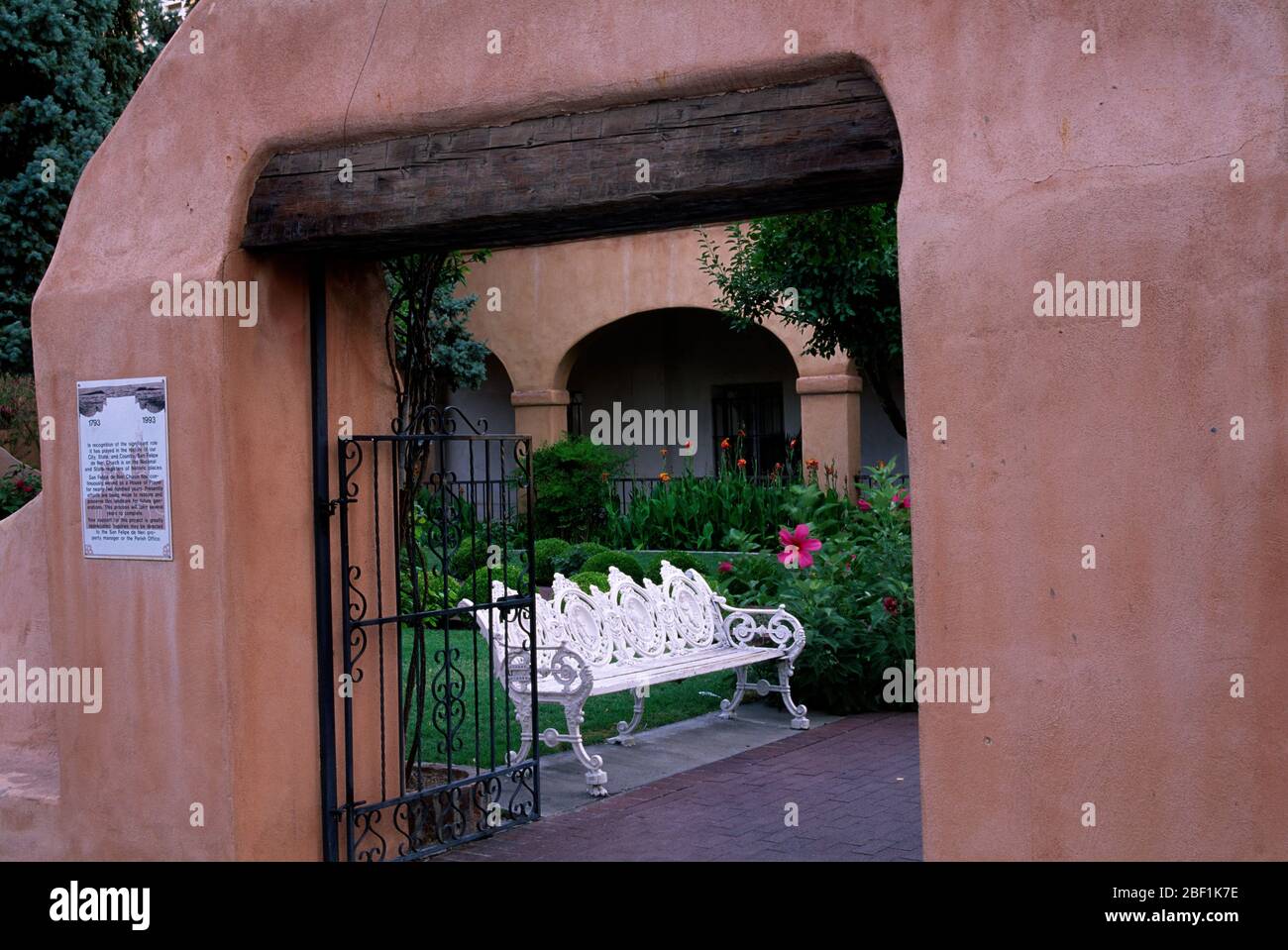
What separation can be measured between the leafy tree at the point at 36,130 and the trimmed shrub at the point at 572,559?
5.72 metres

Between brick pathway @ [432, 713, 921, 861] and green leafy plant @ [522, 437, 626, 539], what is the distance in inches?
368

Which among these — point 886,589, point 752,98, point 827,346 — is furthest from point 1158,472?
point 827,346

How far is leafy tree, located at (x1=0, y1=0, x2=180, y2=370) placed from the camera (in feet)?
44.4

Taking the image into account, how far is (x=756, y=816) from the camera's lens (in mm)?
6516

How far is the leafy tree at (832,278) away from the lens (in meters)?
10.9

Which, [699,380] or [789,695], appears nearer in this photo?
[789,695]

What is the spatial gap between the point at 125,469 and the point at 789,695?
4.75 metres

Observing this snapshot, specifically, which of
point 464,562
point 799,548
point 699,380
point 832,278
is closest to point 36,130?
point 464,562

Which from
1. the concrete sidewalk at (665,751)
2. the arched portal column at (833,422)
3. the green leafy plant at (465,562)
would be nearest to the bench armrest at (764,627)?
the concrete sidewalk at (665,751)

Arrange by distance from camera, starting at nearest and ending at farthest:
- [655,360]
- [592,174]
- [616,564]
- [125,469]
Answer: [592,174], [125,469], [616,564], [655,360]

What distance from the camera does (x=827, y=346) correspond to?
12969mm

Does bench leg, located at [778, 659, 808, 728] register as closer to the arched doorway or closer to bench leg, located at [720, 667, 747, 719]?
bench leg, located at [720, 667, 747, 719]

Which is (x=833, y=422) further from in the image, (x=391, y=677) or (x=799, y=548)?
(x=391, y=677)
